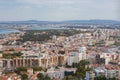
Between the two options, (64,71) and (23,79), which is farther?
(64,71)

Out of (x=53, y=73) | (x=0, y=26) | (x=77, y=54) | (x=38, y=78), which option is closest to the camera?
(x=38, y=78)

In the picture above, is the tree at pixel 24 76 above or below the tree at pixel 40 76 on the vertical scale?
below

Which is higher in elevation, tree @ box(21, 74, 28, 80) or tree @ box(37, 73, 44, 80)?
tree @ box(37, 73, 44, 80)

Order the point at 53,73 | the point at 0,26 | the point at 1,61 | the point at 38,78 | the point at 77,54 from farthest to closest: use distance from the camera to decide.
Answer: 1. the point at 0,26
2. the point at 77,54
3. the point at 1,61
4. the point at 53,73
5. the point at 38,78

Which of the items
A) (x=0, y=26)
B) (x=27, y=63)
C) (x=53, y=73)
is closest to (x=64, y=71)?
(x=53, y=73)

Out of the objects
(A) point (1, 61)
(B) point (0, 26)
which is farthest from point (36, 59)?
(B) point (0, 26)

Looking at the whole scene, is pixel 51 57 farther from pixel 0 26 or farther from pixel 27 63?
pixel 0 26

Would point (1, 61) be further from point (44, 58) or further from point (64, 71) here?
point (64, 71)

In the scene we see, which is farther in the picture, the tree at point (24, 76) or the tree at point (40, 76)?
the tree at point (24, 76)

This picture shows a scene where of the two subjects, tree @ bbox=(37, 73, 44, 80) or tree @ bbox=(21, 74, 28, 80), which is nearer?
tree @ bbox=(37, 73, 44, 80)
